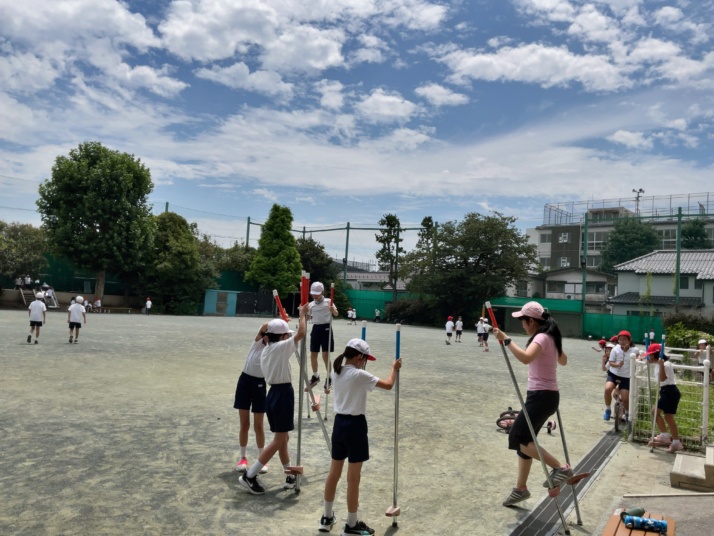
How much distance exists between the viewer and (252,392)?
6.23 metres

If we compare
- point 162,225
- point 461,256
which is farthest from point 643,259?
point 162,225

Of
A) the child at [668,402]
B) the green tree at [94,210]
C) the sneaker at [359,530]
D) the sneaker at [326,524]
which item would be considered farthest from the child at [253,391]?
the green tree at [94,210]

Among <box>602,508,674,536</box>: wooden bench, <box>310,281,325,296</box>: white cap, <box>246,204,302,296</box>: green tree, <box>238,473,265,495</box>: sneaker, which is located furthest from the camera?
<box>246,204,302,296</box>: green tree

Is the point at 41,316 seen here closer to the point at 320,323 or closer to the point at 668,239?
the point at 320,323

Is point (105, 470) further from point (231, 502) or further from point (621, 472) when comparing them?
point (621, 472)

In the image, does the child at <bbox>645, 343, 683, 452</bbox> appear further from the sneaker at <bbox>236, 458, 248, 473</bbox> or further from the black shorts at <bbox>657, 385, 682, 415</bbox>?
the sneaker at <bbox>236, 458, 248, 473</bbox>

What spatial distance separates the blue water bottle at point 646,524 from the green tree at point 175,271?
42.2 meters

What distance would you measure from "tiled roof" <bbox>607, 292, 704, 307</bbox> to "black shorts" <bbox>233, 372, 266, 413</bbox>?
35.0m

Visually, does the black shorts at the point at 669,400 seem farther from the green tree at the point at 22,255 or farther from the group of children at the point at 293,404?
the green tree at the point at 22,255

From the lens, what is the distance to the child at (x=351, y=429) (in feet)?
15.6

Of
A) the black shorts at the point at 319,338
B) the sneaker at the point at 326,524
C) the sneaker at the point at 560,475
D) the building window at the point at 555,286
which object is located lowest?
the sneaker at the point at 326,524

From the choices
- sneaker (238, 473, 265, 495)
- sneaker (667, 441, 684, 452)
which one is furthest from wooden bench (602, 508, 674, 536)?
sneaker (667, 441, 684, 452)

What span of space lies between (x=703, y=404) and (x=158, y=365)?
39.9 feet

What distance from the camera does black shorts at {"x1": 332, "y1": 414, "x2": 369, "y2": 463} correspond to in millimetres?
4758
